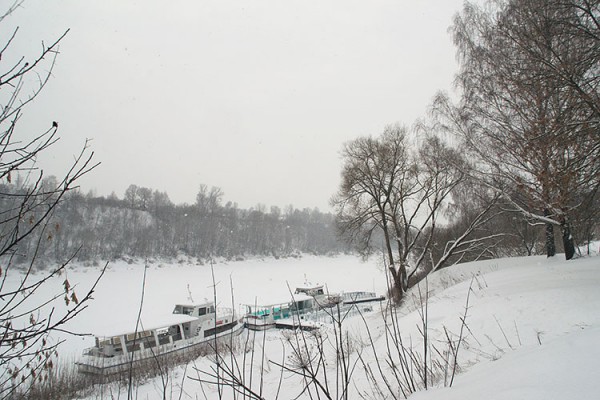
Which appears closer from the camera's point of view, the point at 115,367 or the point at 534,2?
the point at 534,2

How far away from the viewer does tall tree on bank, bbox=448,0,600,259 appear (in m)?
Answer: 4.81

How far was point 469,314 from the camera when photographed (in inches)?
207

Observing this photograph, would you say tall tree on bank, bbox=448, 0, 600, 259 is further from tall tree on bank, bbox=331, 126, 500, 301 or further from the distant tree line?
the distant tree line

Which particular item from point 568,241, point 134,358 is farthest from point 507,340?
point 134,358

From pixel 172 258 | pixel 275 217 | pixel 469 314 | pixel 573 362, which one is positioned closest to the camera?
pixel 573 362

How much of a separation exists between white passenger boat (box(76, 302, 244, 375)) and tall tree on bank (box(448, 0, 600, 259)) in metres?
10.00

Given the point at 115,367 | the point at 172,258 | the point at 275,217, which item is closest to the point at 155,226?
the point at 172,258

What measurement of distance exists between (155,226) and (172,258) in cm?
956

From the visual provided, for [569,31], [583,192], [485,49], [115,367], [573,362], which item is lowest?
[115,367]

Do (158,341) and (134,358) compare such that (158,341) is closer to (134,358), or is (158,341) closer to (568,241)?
(134,358)

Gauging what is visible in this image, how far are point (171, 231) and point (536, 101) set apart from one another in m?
64.0

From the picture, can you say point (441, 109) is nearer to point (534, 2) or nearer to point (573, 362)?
point (534, 2)

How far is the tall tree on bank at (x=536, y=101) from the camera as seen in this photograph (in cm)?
481

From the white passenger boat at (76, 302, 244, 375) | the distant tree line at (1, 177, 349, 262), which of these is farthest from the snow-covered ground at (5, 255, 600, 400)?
the distant tree line at (1, 177, 349, 262)
